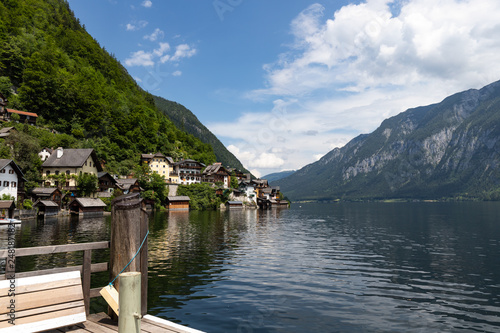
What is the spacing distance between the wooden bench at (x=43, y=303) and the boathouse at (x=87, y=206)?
7487 cm

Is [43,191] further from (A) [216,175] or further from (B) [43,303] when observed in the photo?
(A) [216,175]

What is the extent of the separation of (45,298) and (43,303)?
4.2 inches

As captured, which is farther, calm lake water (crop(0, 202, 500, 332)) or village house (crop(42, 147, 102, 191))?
village house (crop(42, 147, 102, 191))

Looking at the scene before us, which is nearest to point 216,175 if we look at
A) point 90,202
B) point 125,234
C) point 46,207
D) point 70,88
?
point 70,88

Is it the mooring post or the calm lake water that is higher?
the mooring post

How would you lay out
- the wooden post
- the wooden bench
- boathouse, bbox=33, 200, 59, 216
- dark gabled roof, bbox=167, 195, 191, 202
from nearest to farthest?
1. the wooden bench
2. the wooden post
3. boathouse, bbox=33, 200, 59, 216
4. dark gabled roof, bbox=167, 195, 191, 202

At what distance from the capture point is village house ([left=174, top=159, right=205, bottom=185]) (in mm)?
135125

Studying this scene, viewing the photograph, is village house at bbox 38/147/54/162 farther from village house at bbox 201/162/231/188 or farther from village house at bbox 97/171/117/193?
village house at bbox 201/162/231/188

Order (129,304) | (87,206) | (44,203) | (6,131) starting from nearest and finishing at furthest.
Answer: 1. (129,304)
2. (44,203)
3. (87,206)
4. (6,131)

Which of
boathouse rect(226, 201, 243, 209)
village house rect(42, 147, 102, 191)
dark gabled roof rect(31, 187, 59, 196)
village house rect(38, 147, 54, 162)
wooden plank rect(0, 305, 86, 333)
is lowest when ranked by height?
boathouse rect(226, 201, 243, 209)

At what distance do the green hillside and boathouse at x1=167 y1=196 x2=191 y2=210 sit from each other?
20.6 meters

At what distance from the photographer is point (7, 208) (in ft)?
171

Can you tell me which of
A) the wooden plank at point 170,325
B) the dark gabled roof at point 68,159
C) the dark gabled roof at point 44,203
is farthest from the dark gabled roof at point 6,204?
the wooden plank at point 170,325

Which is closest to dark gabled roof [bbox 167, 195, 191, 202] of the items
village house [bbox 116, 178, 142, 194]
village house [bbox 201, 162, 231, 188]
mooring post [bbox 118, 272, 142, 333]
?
village house [bbox 116, 178, 142, 194]
